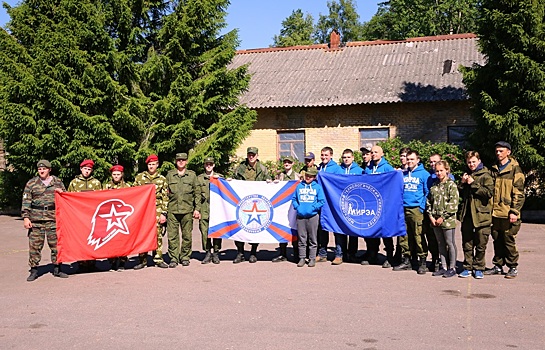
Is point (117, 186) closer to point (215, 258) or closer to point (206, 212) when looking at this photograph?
point (206, 212)

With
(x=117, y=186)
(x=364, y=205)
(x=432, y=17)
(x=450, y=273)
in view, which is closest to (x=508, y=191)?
(x=450, y=273)

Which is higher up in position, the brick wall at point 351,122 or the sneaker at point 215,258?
the brick wall at point 351,122

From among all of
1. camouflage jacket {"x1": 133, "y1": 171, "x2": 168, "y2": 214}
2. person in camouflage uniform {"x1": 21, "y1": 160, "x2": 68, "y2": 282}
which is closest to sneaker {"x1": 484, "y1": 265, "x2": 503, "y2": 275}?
camouflage jacket {"x1": 133, "y1": 171, "x2": 168, "y2": 214}

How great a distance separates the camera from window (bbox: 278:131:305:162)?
2536 cm

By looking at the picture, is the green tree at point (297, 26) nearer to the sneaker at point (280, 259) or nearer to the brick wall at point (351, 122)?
the brick wall at point (351, 122)

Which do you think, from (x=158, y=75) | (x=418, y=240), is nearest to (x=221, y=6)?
(x=158, y=75)

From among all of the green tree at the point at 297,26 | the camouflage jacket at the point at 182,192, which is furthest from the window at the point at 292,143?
the green tree at the point at 297,26

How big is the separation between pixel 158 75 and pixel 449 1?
3206 cm

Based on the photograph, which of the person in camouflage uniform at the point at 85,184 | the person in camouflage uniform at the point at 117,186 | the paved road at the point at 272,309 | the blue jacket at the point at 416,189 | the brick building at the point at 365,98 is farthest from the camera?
the brick building at the point at 365,98

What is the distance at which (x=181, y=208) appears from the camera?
403 inches

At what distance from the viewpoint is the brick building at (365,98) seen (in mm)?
23297

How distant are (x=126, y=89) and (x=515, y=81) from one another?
1119cm

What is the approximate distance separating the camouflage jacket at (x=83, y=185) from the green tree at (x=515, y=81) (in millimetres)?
11170

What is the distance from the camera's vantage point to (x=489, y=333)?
6.13 metres
